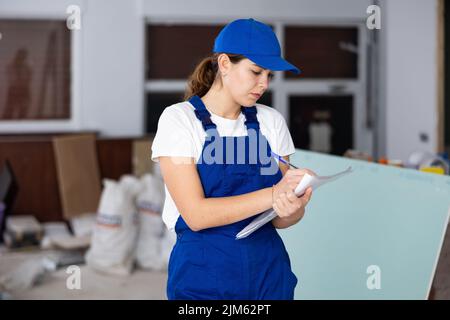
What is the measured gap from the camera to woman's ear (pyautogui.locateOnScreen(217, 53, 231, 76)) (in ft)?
5.12

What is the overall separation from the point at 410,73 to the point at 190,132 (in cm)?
333

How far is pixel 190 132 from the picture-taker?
1.51 meters

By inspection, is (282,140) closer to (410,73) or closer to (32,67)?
(410,73)

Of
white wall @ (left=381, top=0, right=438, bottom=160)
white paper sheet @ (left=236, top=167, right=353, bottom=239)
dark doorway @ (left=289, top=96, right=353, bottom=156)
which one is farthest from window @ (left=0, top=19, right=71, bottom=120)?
white paper sheet @ (left=236, top=167, right=353, bottom=239)

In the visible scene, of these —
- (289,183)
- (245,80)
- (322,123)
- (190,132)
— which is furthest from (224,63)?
(322,123)

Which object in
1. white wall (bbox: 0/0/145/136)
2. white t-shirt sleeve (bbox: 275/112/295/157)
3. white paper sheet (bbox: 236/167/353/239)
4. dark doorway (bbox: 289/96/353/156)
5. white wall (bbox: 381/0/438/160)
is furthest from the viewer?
dark doorway (bbox: 289/96/353/156)

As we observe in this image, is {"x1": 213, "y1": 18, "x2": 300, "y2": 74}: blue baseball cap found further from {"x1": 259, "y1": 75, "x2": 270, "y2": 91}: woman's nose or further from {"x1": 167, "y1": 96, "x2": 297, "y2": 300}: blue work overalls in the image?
{"x1": 167, "y1": 96, "x2": 297, "y2": 300}: blue work overalls

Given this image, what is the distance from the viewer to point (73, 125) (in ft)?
17.7

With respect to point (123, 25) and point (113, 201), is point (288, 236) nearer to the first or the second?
point (113, 201)

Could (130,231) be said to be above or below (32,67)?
below

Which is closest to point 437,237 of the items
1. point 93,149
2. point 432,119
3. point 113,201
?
point 432,119

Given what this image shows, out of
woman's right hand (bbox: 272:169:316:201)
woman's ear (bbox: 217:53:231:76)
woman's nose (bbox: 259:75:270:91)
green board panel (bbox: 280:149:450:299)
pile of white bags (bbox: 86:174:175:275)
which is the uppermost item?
woman's ear (bbox: 217:53:231:76)

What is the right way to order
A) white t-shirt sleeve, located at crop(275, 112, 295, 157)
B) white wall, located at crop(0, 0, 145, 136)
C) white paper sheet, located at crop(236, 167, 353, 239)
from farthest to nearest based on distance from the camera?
1. white wall, located at crop(0, 0, 145, 136)
2. white t-shirt sleeve, located at crop(275, 112, 295, 157)
3. white paper sheet, located at crop(236, 167, 353, 239)

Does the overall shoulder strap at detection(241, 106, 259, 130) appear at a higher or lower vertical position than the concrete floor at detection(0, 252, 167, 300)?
higher
